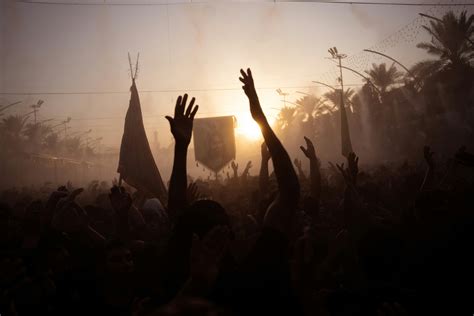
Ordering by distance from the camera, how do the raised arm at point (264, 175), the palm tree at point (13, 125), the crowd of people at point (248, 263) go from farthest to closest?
the palm tree at point (13, 125) → the raised arm at point (264, 175) → the crowd of people at point (248, 263)

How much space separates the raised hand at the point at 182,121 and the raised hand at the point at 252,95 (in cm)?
52

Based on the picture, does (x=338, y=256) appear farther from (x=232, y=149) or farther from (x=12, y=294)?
(x=232, y=149)

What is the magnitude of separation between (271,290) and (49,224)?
8.79 ft

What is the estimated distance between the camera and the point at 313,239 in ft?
8.89

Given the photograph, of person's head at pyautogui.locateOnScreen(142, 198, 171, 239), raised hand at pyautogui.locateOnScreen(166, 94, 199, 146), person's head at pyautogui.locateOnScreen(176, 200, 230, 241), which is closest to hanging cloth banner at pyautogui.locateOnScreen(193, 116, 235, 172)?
person's head at pyautogui.locateOnScreen(142, 198, 171, 239)

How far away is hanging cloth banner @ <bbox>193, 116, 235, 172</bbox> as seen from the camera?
18797 mm

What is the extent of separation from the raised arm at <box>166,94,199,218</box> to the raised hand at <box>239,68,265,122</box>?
1.74 feet

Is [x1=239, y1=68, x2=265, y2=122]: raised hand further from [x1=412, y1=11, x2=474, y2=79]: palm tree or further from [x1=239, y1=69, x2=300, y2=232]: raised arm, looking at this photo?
[x1=412, y1=11, x2=474, y2=79]: palm tree

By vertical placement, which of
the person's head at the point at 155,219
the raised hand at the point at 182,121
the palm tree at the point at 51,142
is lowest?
the person's head at the point at 155,219

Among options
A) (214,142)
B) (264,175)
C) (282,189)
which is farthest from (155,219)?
(214,142)

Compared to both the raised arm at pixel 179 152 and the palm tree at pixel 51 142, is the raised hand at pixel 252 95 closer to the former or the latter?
the raised arm at pixel 179 152

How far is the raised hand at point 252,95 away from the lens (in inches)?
121

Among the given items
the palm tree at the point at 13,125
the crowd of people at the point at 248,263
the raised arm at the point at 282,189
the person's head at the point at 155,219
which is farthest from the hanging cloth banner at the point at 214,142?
the palm tree at the point at 13,125

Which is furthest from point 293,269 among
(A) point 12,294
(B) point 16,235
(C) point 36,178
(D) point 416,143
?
(C) point 36,178
